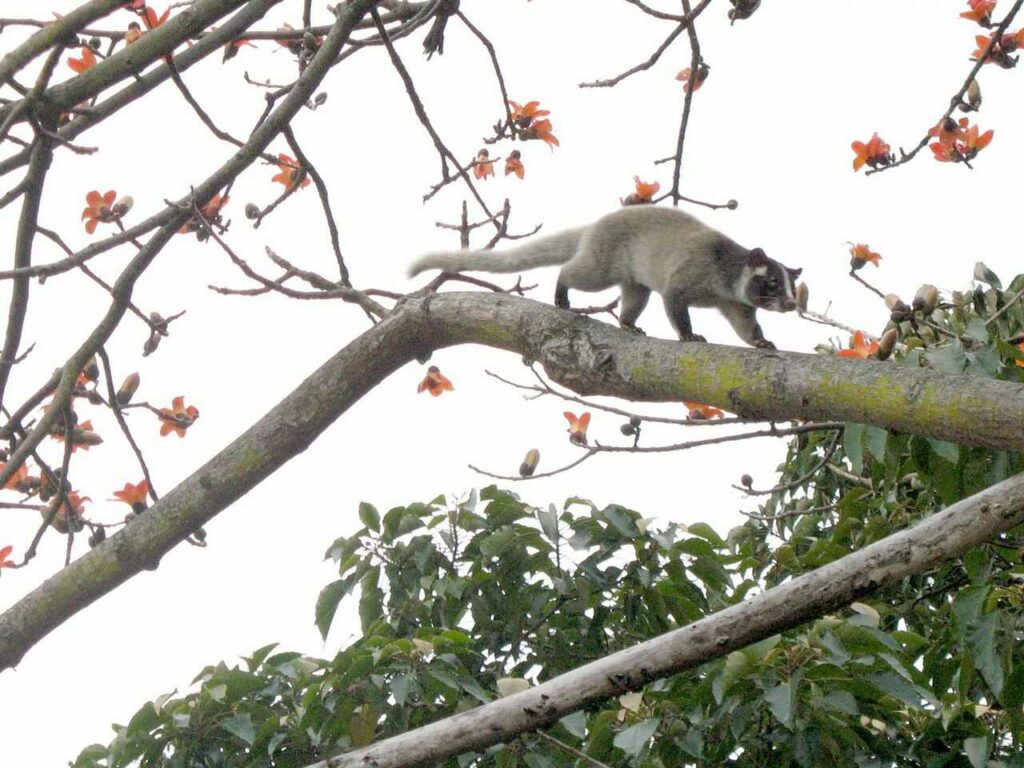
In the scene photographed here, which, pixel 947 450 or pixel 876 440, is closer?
pixel 947 450

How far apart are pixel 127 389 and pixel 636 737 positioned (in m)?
2.10

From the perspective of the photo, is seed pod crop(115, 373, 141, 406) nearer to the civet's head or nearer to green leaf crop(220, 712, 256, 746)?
green leaf crop(220, 712, 256, 746)

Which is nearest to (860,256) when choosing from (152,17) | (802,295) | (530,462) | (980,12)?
(802,295)

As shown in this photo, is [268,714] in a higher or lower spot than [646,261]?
lower

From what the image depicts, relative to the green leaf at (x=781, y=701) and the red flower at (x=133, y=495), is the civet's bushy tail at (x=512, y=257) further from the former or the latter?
the green leaf at (x=781, y=701)

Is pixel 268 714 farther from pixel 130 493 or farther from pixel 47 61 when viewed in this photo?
pixel 47 61

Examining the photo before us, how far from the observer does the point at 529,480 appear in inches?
134

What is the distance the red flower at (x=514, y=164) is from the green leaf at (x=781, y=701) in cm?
249

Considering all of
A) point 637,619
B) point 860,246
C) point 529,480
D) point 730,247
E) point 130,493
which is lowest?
point 637,619

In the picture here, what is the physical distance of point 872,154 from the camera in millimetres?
4609

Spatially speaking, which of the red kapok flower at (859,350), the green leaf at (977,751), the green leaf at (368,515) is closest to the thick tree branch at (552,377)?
the green leaf at (368,515)

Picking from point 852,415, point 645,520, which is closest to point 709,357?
point 852,415

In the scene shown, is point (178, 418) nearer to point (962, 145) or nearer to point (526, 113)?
point (526, 113)

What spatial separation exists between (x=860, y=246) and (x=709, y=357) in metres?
2.33
